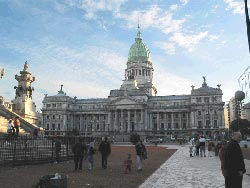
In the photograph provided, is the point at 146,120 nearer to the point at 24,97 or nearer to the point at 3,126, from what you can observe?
the point at 24,97

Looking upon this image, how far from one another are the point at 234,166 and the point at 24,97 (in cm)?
3024

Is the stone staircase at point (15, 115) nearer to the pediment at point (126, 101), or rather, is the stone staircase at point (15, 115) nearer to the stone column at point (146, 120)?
the stone column at point (146, 120)

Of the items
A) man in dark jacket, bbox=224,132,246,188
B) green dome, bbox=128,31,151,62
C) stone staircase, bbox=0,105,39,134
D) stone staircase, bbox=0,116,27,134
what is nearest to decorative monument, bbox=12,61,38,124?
stone staircase, bbox=0,105,39,134

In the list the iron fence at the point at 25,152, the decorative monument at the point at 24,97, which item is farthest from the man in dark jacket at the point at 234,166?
the decorative monument at the point at 24,97

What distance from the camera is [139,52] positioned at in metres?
153

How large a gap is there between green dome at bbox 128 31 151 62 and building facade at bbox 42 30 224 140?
264cm

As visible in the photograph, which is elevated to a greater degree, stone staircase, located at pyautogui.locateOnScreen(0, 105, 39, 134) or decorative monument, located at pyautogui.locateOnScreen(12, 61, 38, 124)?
decorative monument, located at pyautogui.locateOnScreen(12, 61, 38, 124)

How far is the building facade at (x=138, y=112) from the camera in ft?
398

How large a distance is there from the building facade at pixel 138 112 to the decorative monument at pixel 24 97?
74.1 meters

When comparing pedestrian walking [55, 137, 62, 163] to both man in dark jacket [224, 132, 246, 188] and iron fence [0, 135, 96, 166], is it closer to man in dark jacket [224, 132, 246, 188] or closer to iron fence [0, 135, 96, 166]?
iron fence [0, 135, 96, 166]

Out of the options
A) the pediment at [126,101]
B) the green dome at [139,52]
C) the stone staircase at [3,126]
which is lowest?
the stone staircase at [3,126]

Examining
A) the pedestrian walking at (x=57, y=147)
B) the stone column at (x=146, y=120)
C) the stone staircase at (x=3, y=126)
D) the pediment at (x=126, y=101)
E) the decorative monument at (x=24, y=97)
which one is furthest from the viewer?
the pediment at (x=126, y=101)

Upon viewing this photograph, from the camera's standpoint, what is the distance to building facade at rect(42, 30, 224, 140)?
121375mm

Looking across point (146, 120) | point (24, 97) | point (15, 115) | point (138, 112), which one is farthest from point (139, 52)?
point (15, 115)
